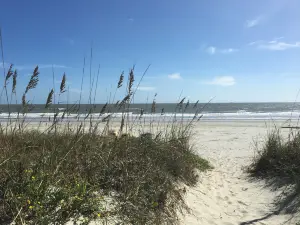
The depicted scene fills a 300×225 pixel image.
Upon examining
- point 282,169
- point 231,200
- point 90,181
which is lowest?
point 231,200

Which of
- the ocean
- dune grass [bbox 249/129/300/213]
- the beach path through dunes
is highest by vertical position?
the ocean

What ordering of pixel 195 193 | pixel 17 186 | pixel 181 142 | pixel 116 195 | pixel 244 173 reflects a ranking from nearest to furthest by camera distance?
pixel 17 186 < pixel 116 195 < pixel 195 193 < pixel 181 142 < pixel 244 173

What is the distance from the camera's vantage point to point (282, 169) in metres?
5.23

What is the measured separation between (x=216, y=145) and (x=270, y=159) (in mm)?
4618

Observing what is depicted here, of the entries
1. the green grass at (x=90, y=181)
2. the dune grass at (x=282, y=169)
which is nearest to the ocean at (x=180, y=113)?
the green grass at (x=90, y=181)

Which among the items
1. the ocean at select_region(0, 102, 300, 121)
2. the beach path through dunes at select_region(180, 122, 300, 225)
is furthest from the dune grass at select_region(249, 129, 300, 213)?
the ocean at select_region(0, 102, 300, 121)

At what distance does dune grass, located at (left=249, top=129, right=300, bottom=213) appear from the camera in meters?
4.17

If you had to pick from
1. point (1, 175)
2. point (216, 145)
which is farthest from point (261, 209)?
point (216, 145)

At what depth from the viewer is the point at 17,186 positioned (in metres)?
2.42

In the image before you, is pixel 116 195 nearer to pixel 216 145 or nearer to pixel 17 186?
pixel 17 186

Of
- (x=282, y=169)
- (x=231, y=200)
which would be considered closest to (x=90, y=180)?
(x=231, y=200)

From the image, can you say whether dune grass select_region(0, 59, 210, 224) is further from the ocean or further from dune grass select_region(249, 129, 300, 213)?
dune grass select_region(249, 129, 300, 213)

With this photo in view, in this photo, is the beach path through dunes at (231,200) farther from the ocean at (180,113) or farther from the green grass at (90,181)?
the ocean at (180,113)

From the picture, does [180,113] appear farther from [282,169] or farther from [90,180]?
[90,180]
